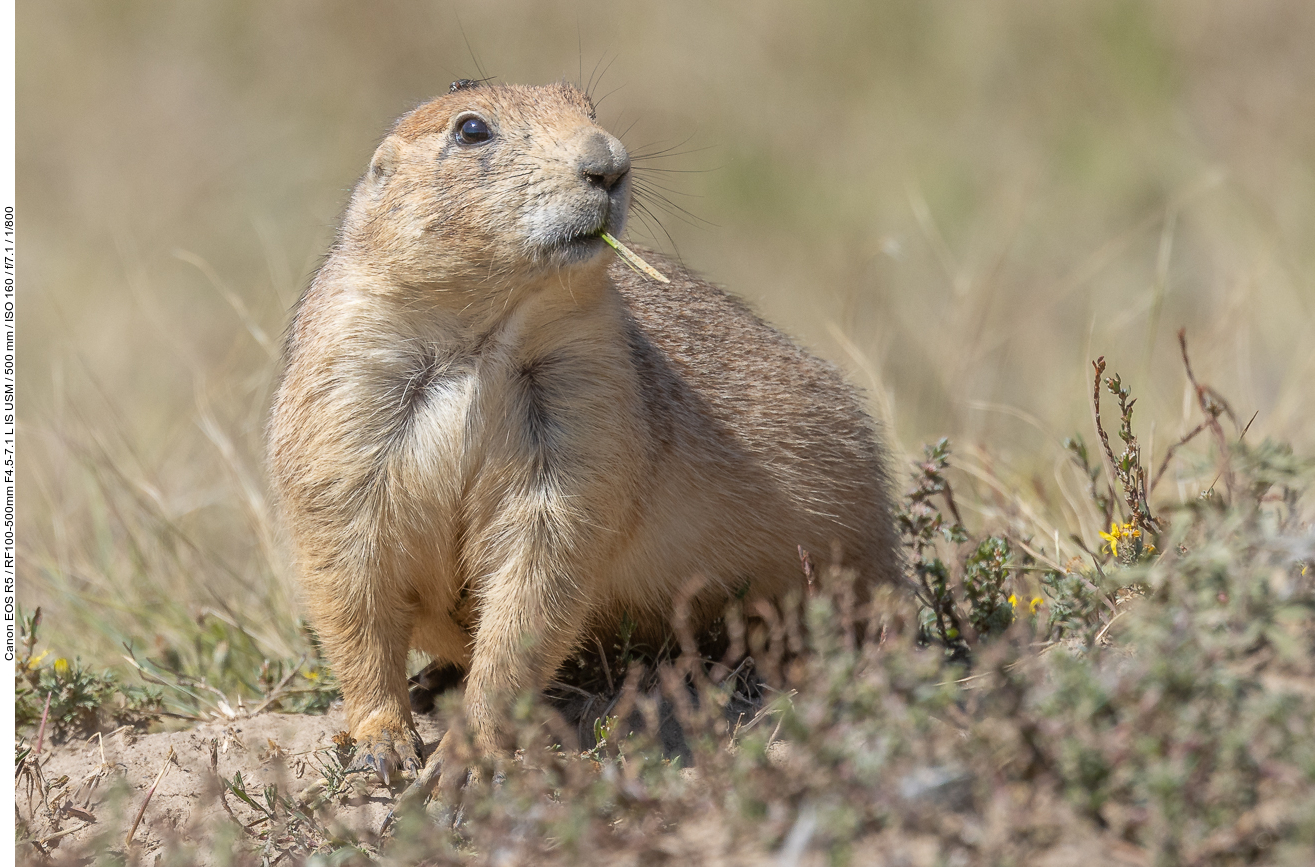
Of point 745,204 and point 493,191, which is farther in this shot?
point 745,204

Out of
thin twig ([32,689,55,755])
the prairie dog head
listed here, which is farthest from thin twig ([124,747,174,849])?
the prairie dog head

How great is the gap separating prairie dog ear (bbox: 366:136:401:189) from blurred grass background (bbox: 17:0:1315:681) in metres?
2.63

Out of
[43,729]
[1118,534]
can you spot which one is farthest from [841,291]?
[43,729]

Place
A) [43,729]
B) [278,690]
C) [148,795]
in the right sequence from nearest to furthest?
[148,795] < [43,729] < [278,690]

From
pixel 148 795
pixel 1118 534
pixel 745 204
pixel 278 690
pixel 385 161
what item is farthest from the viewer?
pixel 745 204

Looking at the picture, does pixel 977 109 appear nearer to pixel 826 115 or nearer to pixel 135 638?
pixel 826 115

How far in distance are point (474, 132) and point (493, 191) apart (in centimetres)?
34

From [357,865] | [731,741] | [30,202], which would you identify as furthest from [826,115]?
[357,865]

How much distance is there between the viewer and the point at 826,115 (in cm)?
1483

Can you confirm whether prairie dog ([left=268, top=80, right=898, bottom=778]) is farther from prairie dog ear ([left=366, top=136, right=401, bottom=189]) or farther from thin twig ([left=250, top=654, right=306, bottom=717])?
thin twig ([left=250, top=654, right=306, bottom=717])

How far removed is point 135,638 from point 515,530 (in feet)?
8.68

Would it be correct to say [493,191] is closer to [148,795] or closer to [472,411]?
[472,411]

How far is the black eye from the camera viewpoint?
484 cm

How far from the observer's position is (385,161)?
5.11 meters
